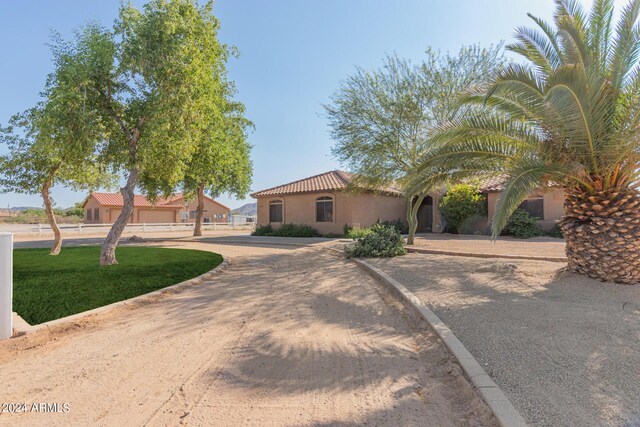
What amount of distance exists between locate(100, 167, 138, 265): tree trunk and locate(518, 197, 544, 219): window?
19063 millimetres

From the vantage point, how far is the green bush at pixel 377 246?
11.3 metres

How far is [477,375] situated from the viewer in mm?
3008

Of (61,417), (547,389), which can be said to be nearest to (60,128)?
(61,417)

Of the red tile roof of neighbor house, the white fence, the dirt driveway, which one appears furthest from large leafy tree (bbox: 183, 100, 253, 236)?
the dirt driveway

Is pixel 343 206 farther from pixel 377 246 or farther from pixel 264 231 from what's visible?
pixel 377 246

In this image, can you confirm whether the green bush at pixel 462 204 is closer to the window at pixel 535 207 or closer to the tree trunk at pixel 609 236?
the window at pixel 535 207

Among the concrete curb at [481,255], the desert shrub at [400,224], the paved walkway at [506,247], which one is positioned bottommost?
the concrete curb at [481,255]

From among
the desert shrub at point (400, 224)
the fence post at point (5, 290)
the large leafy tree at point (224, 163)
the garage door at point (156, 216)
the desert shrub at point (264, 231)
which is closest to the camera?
the fence post at point (5, 290)

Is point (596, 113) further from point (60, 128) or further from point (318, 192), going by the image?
point (318, 192)

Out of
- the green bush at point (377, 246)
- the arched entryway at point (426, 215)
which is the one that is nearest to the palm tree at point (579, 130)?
the green bush at point (377, 246)

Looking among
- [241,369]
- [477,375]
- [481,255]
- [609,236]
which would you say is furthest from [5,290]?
[481,255]

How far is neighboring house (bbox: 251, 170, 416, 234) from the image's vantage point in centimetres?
2056

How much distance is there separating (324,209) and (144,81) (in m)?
13.7

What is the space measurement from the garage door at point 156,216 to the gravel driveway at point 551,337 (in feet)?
130
